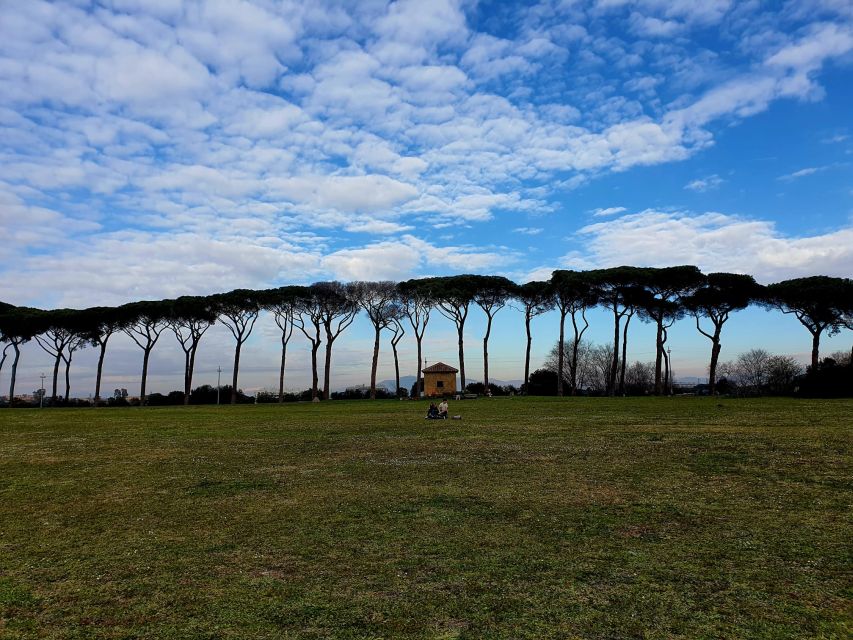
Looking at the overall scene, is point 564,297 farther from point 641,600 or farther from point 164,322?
point 641,600

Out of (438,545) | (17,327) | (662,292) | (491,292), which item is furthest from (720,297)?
(17,327)

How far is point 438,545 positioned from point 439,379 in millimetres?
47954

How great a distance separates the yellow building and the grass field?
40.7 meters

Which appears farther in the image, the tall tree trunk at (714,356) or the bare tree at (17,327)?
the bare tree at (17,327)

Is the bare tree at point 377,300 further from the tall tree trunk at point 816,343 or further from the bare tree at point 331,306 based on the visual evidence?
the tall tree trunk at point 816,343

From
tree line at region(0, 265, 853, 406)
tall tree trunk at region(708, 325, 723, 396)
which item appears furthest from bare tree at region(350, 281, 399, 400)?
tall tree trunk at region(708, 325, 723, 396)

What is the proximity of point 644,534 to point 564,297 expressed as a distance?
47.3m

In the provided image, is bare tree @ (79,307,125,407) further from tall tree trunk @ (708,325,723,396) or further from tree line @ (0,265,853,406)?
tall tree trunk @ (708,325,723,396)

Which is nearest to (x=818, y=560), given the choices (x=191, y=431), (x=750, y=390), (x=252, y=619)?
(x=252, y=619)

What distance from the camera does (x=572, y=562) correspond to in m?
5.62

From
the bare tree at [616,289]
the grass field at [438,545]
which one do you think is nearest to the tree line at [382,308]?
the bare tree at [616,289]

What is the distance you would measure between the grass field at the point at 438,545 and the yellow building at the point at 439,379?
40668mm

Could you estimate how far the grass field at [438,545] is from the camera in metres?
4.37

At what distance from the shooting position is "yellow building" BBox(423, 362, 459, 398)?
53.9 metres
